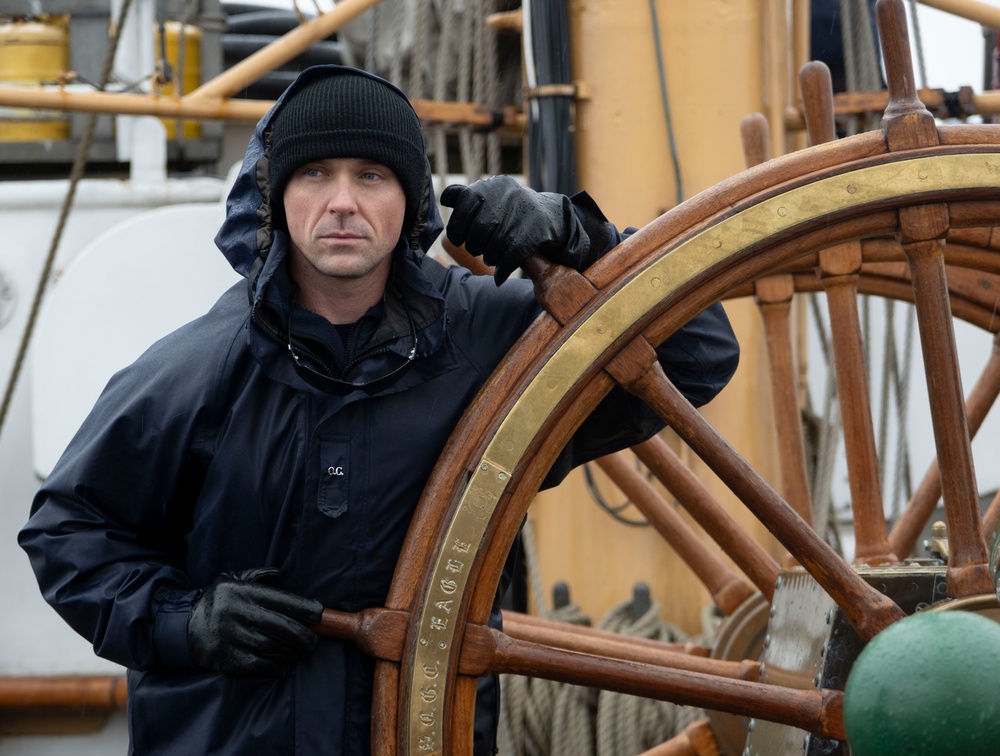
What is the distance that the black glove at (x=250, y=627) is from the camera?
1678 mm

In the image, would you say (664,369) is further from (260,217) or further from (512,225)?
(260,217)

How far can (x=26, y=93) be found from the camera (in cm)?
358

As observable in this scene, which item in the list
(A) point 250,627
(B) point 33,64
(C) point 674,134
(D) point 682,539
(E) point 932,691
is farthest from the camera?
(B) point 33,64

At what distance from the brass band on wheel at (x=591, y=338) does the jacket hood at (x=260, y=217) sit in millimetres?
279

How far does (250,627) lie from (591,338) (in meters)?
0.55

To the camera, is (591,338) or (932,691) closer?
(932,691)

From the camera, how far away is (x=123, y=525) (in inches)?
71.1

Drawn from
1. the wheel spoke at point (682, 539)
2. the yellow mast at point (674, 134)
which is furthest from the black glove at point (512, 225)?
the yellow mast at point (674, 134)

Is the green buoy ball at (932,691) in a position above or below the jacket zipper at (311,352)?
below

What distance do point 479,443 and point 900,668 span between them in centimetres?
58

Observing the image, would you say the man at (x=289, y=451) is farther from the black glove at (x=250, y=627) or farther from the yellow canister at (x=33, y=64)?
the yellow canister at (x=33, y=64)

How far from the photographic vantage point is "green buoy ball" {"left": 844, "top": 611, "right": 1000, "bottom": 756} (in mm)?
1403

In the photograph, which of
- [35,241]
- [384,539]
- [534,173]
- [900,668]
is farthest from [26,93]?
[900,668]

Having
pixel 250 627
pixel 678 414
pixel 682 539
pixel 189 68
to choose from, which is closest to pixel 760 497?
pixel 678 414
